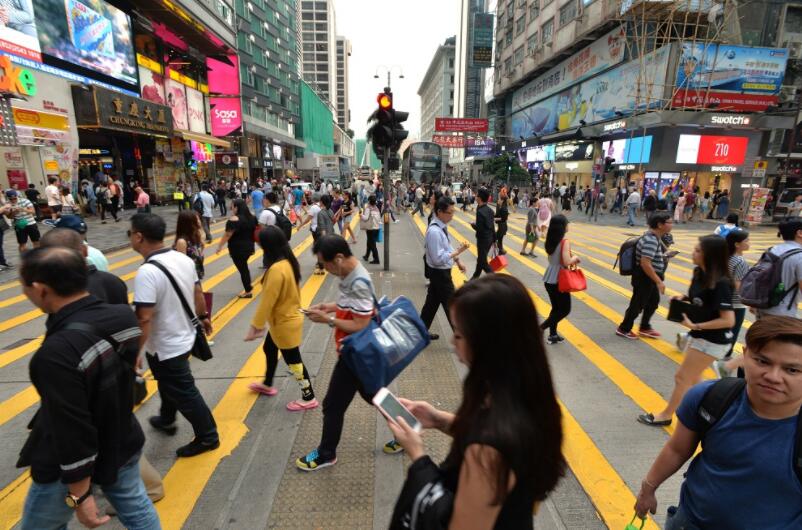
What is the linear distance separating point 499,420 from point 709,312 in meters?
3.20

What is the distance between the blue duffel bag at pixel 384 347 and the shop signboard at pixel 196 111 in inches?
1302

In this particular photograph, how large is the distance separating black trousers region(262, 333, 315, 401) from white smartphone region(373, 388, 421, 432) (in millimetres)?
2436

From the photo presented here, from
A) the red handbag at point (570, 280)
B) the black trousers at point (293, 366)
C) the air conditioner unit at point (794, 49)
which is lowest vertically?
the black trousers at point (293, 366)

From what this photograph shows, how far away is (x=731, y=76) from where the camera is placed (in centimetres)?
2623

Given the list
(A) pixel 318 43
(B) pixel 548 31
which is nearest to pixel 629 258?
(B) pixel 548 31

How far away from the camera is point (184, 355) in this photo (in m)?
3.15

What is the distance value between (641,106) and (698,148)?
5122 mm

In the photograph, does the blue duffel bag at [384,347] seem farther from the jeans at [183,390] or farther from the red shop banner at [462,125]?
the red shop banner at [462,125]

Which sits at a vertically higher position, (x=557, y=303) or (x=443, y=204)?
(x=443, y=204)

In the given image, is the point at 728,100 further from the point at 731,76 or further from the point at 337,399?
the point at 337,399

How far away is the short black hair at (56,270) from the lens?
183 cm

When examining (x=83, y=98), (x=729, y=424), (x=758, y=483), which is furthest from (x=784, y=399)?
(x=83, y=98)

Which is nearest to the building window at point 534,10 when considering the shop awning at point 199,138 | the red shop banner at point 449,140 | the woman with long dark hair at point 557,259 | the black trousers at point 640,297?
the red shop banner at point 449,140

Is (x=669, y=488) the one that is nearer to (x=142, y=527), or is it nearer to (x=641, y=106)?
(x=142, y=527)
